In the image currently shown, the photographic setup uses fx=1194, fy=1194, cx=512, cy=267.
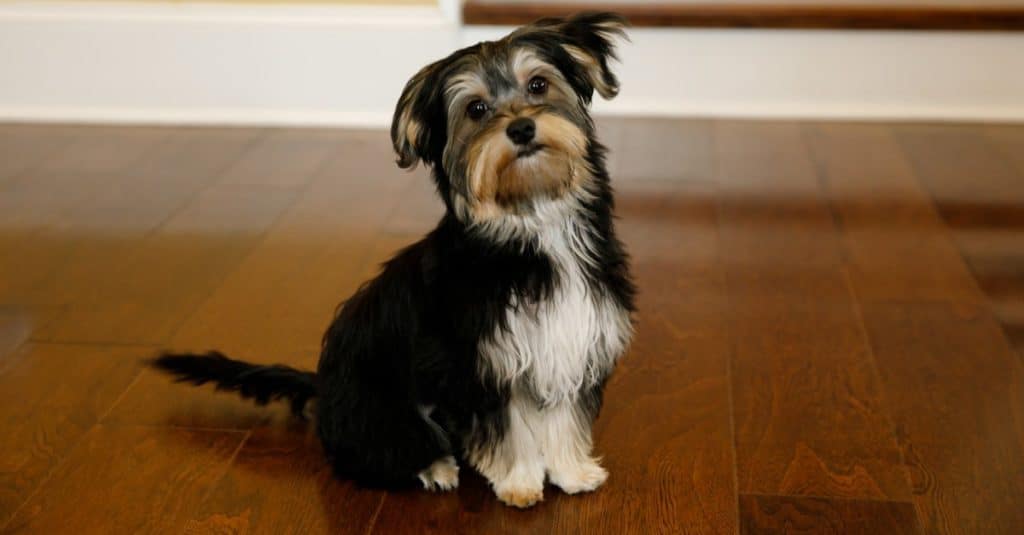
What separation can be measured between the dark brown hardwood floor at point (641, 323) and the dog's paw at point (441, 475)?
0.03m

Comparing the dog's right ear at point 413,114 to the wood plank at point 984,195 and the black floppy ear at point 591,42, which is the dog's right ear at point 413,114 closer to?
the black floppy ear at point 591,42

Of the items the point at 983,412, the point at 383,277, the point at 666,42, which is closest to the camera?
the point at 383,277

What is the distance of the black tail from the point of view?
2264mm

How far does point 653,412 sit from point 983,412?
66 cm

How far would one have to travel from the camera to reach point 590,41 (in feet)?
6.34

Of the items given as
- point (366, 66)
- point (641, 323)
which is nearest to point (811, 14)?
point (366, 66)

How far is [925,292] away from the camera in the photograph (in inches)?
113

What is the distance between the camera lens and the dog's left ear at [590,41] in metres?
1.90

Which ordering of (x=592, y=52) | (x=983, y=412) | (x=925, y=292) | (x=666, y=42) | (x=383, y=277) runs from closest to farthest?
(x=592, y=52) < (x=383, y=277) < (x=983, y=412) < (x=925, y=292) < (x=666, y=42)

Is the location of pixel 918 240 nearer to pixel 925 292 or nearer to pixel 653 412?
pixel 925 292

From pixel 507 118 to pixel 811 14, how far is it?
232 centimetres

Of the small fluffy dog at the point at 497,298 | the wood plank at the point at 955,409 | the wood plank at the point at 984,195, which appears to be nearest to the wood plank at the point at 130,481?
the small fluffy dog at the point at 497,298

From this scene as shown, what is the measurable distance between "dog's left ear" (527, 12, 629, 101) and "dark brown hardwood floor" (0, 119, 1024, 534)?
747mm

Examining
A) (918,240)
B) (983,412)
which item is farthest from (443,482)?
(918,240)
